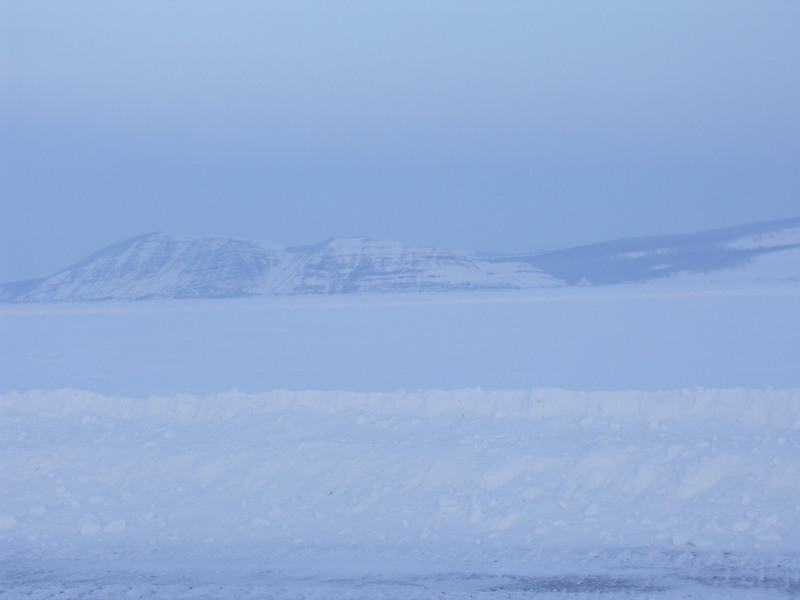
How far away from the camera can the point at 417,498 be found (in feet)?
20.7

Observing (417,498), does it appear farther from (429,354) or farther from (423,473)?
(429,354)

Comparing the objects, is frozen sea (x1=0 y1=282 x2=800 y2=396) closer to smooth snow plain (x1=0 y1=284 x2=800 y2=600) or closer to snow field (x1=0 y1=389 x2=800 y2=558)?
smooth snow plain (x1=0 y1=284 x2=800 y2=600)

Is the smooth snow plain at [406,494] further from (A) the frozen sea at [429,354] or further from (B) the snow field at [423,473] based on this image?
(A) the frozen sea at [429,354]

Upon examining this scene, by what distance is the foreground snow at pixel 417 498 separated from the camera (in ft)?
15.9

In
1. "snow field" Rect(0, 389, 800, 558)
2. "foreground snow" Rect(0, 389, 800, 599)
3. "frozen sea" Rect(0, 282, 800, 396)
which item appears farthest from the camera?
"frozen sea" Rect(0, 282, 800, 396)

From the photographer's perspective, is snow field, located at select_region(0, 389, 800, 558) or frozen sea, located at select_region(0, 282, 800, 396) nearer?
snow field, located at select_region(0, 389, 800, 558)

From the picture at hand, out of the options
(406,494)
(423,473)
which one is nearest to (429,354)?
(423,473)

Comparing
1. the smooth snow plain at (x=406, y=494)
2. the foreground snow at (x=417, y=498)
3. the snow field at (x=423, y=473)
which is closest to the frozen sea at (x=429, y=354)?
the smooth snow plain at (x=406, y=494)

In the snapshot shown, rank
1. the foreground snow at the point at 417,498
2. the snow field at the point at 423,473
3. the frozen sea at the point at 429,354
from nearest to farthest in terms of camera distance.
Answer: the foreground snow at the point at 417,498 → the snow field at the point at 423,473 → the frozen sea at the point at 429,354

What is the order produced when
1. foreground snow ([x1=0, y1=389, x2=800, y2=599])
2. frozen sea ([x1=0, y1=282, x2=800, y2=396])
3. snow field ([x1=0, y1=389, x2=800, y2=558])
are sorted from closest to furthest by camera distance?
foreground snow ([x1=0, y1=389, x2=800, y2=599]), snow field ([x1=0, y1=389, x2=800, y2=558]), frozen sea ([x1=0, y1=282, x2=800, y2=396])

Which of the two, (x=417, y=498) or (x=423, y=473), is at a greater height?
(x=423, y=473)

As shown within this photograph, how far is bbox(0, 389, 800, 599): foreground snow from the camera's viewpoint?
4.84 m

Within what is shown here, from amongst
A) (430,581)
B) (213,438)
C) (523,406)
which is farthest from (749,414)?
(213,438)

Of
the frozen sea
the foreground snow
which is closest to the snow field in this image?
the foreground snow
